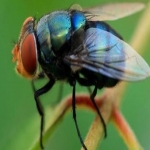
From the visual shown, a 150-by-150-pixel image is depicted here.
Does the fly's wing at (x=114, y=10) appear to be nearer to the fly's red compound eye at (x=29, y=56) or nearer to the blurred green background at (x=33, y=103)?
the blurred green background at (x=33, y=103)

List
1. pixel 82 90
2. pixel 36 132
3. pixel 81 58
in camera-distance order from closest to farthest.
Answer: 1. pixel 36 132
2. pixel 81 58
3. pixel 82 90

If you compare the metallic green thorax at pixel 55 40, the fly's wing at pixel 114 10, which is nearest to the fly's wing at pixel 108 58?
Result: the metallic green thorax at pixel 55 40

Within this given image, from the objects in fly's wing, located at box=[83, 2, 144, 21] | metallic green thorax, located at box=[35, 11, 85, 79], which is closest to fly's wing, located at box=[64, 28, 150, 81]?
metallic green thorax, located at box=[35, 11, 85, 79]

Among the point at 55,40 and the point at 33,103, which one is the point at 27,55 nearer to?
the point at 55,40

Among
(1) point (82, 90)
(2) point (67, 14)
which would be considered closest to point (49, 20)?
(2) point (67, 14)

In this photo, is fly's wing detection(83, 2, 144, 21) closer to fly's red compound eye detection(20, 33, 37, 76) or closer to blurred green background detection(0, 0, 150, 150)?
blurred green background detection(0, 0, 150, 150)

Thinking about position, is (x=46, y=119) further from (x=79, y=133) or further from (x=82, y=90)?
(x=82, y=90)

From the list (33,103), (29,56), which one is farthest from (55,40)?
(33,103)
